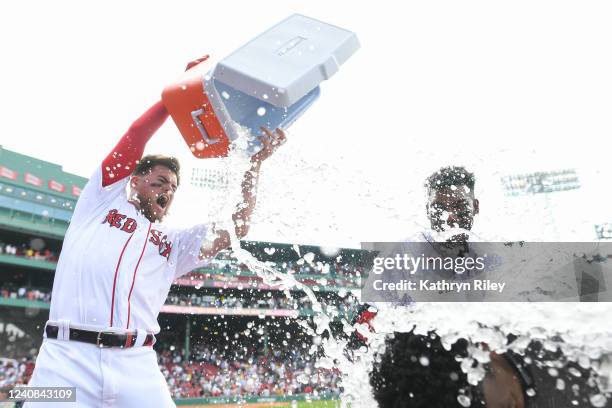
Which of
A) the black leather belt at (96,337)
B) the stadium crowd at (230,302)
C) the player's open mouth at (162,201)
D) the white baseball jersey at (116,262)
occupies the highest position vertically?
the stadium crowd at (230,302)

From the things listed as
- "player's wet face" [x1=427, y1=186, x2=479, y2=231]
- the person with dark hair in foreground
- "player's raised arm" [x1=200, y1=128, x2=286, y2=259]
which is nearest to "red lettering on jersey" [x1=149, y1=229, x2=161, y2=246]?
"player's raised arm" [x1=200, y1=128, x2=286, y2=259]

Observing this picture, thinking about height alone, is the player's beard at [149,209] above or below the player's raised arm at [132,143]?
below

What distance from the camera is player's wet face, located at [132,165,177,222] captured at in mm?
2805

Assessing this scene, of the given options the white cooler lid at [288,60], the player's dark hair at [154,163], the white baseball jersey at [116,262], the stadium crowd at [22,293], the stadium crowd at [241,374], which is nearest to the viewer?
the white cooler lid at [288,60]

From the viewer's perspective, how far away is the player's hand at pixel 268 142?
8.21 ft

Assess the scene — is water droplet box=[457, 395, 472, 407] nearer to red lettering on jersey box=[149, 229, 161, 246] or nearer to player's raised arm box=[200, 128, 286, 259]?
player's raised arm box=[200, 128, 286, 259]

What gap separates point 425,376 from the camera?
92 centimetres

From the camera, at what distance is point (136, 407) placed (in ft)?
7.54

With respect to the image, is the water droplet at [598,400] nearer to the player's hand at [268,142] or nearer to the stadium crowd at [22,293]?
the player's hand at [268,142]

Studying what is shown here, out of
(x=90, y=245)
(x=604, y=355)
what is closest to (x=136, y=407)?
(x=90, y=245)

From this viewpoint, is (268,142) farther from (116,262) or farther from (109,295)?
(109,295)

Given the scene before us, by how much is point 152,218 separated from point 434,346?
86.8 inches

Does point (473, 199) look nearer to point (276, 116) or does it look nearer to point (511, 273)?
point (511, 273)

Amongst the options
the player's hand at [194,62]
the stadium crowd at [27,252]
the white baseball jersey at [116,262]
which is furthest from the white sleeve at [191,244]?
the stadium crowd at [27,252]
